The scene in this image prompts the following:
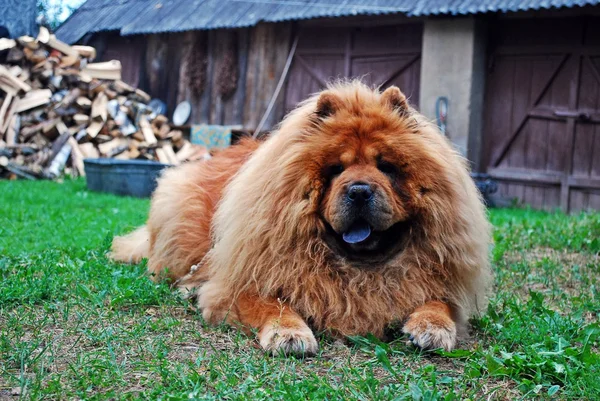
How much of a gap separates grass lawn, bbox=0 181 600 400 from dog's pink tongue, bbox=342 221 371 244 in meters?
0.46

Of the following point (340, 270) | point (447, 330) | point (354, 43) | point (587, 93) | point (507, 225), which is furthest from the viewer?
point (354, 43)

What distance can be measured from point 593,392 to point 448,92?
8.65m

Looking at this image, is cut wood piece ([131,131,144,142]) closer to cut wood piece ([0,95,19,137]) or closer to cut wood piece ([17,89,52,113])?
cut wood piece ([17,89,52,113])

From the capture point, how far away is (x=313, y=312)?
317cm

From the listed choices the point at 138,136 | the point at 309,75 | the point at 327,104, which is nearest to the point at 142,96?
the point at 138,136

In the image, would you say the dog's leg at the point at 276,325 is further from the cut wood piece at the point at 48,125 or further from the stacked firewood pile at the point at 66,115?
the cut wood piece at the point at 48,125

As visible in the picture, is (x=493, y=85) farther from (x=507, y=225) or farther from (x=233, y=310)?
(x=233, y=310)

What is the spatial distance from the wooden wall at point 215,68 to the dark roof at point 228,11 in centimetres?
43

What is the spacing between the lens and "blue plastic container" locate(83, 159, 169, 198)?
9.34 metres

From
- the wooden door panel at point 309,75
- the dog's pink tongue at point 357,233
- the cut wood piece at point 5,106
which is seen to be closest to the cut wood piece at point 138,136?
the cut wood piece at point 5,106

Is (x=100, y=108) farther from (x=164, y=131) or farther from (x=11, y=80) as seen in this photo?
(x=11, y=80)

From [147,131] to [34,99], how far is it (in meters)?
2.08

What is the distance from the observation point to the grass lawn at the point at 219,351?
2465 millimetres

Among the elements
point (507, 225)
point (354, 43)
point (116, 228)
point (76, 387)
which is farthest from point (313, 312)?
point (354, 43)
